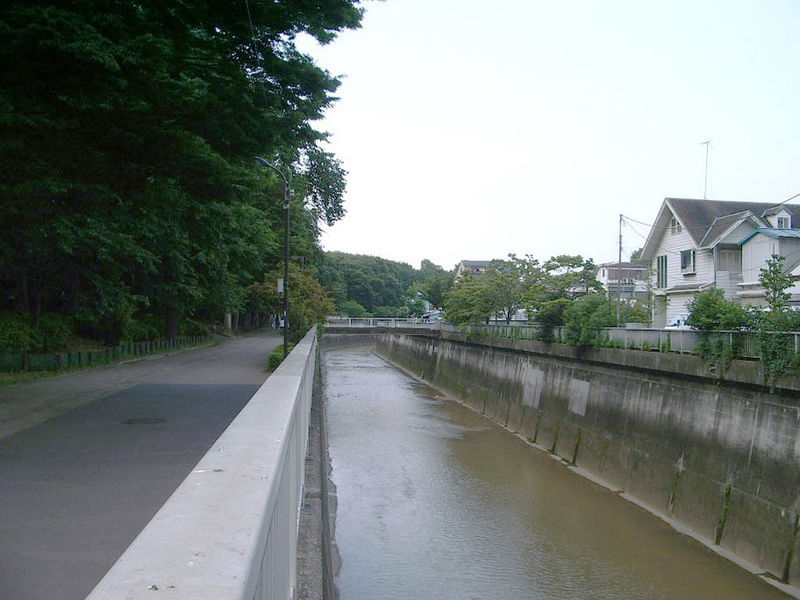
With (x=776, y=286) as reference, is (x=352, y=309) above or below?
below

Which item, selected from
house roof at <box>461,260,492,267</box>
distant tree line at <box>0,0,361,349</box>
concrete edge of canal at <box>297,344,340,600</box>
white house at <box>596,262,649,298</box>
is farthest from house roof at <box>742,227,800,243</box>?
house roof at <box>461,260,492,267</box>

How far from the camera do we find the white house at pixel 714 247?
87.0 feet

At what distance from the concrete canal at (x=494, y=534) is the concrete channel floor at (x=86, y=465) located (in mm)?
3968

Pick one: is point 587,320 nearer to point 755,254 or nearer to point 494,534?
point 494,534

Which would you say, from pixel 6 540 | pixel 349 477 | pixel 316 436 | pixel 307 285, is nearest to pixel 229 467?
pixel 6 540

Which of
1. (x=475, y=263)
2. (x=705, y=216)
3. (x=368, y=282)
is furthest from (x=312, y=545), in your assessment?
(x=368, y=282)

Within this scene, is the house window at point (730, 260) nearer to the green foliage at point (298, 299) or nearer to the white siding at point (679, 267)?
the white siding at point (679, 267)

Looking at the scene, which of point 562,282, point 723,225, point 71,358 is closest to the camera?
point 71,358

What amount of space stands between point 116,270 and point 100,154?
54.6ft

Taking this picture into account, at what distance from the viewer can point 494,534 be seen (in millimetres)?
14609

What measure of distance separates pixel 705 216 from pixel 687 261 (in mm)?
2481

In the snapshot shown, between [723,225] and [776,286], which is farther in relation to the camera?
[723,225]

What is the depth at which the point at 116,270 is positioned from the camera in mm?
29000

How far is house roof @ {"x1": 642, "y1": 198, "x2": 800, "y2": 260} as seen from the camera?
28234mm
